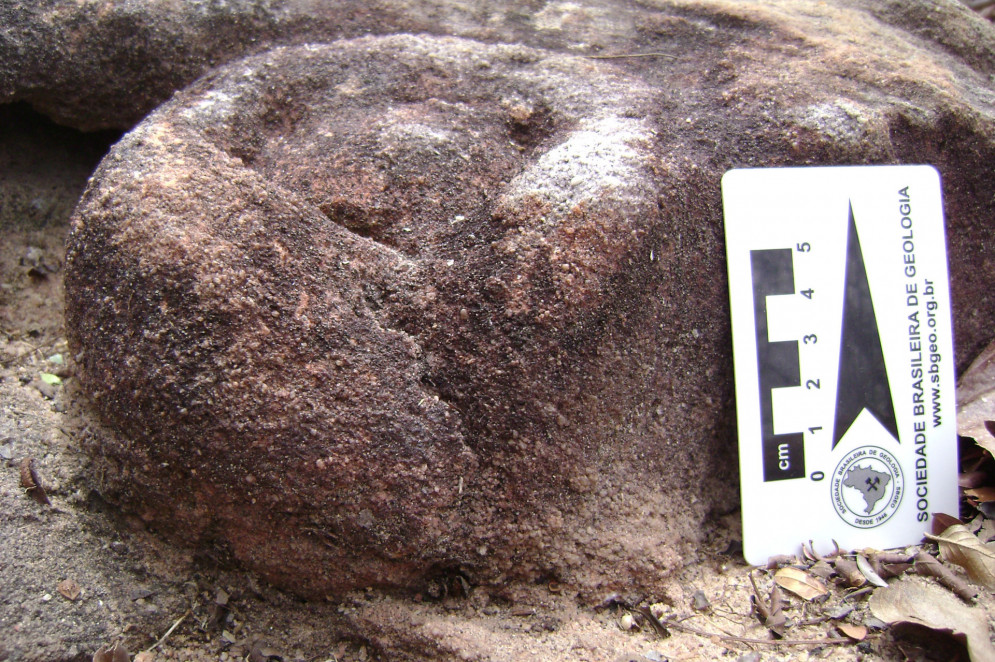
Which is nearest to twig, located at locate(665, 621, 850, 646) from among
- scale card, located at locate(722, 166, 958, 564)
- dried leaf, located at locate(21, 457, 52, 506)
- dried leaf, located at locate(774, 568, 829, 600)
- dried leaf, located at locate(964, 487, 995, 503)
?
dried leaf, located at locate(774, 568, 829, 600)

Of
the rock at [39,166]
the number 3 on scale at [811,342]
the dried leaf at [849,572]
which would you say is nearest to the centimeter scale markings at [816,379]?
the number 3 on scale at [811,342]

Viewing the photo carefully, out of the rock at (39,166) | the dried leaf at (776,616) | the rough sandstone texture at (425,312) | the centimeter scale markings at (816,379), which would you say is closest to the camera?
the rough sandstone texture at (425,312)

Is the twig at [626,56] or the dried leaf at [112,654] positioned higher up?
the twig at [626,56]

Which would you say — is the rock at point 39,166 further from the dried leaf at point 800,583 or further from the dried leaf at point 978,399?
the dried leaf at point 978,399

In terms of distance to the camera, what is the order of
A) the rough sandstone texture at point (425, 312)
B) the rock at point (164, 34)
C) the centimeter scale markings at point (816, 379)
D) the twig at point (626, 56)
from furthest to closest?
the twig at point (626, 56)
the rock at point (164, 34)
the centimeter scale markings at point (816, 379)
the rough sandstone texture at point (425, 312)

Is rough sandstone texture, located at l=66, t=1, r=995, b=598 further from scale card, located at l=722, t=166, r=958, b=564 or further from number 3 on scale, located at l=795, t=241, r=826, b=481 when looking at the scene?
number 3 on scale, located at l=795, t=241, r=826, b=481

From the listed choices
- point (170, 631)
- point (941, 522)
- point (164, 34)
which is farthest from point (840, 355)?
Answer: point (164, 34)
